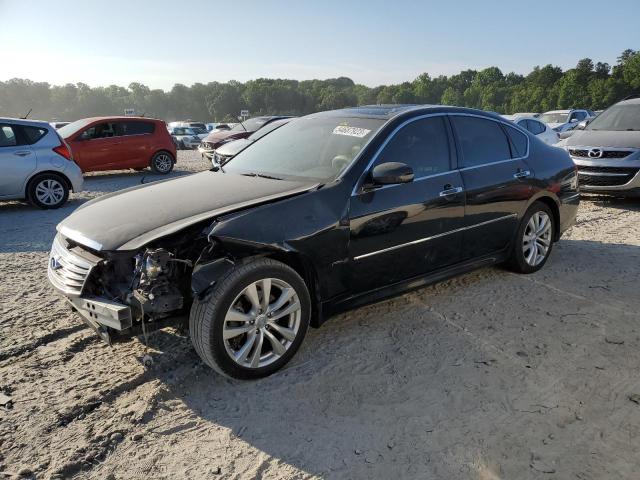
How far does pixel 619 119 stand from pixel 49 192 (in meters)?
10.6

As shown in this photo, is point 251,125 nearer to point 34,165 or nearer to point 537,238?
point 34,165

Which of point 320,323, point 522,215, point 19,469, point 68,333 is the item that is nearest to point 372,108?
point 522,215

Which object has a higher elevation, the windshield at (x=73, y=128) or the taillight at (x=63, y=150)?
the windshield at (x=73, y=128)

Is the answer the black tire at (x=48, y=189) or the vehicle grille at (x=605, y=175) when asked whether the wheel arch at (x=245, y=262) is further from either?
the black tire at (x=48, y=189)

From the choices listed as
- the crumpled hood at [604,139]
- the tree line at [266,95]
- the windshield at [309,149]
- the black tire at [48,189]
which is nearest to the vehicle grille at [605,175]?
the crumpled hood at [604,139]

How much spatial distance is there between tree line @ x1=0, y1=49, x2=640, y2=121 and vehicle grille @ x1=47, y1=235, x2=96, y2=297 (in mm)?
93331

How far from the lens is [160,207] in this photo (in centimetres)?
331

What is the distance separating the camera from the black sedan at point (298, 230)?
2878 millimetres

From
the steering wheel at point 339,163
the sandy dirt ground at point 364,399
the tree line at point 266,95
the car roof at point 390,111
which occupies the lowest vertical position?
the sandy dirt ground at point 364,399

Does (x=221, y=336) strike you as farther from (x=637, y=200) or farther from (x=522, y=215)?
(x=637, y=200)

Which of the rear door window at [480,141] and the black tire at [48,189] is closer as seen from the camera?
the rear door window at [480,141]

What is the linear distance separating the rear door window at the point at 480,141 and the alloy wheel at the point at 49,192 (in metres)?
7.59

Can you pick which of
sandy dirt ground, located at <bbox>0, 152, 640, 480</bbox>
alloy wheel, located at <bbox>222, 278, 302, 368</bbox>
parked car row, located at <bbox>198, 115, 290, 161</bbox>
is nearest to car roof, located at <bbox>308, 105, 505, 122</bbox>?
sandy dirt ground, located at <bbox>0, 152, 640, 480</bbox>

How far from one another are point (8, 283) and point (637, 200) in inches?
386
